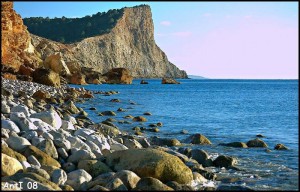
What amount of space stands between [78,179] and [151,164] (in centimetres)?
164

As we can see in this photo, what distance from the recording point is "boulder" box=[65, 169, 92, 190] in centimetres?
749

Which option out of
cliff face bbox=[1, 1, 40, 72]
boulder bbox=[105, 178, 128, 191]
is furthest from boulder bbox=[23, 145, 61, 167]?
cliff face bbox=[1, 1, 40, 72]

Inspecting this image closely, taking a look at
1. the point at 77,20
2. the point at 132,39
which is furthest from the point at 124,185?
the point at 77,20

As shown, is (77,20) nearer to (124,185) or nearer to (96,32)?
(96,32)

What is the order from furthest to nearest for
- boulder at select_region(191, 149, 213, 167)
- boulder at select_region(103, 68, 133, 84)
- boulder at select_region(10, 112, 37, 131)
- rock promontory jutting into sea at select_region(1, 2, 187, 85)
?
boulder at select_region(103, 68, 133, 84) → rock promontory jutting into sea at select_region(1, 2, 187, 85) → boulder at select_region(191, 149, 213, 167) → boulder at select_region(10, 112, 37, 131)

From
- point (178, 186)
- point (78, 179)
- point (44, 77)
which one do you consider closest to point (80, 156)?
point (78, 179)

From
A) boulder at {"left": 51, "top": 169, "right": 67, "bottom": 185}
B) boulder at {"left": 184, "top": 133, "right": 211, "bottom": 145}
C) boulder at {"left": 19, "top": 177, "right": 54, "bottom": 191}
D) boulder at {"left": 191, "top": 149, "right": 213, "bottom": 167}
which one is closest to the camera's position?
boulder at {"left": 19, "top": 177, "right": 54, "bottom": 191}

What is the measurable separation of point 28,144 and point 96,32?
134287 millimetres

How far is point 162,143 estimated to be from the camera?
15.2 meters

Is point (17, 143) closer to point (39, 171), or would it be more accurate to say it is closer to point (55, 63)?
point (39, 171)

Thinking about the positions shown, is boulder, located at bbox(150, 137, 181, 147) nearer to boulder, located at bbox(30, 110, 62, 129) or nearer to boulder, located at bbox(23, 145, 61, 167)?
boulder, located at bbox(30, 110, 62, 129)

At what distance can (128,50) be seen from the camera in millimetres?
133250

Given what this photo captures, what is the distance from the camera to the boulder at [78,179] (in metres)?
7.49

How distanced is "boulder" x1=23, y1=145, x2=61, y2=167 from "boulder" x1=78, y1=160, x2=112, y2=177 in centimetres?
51
